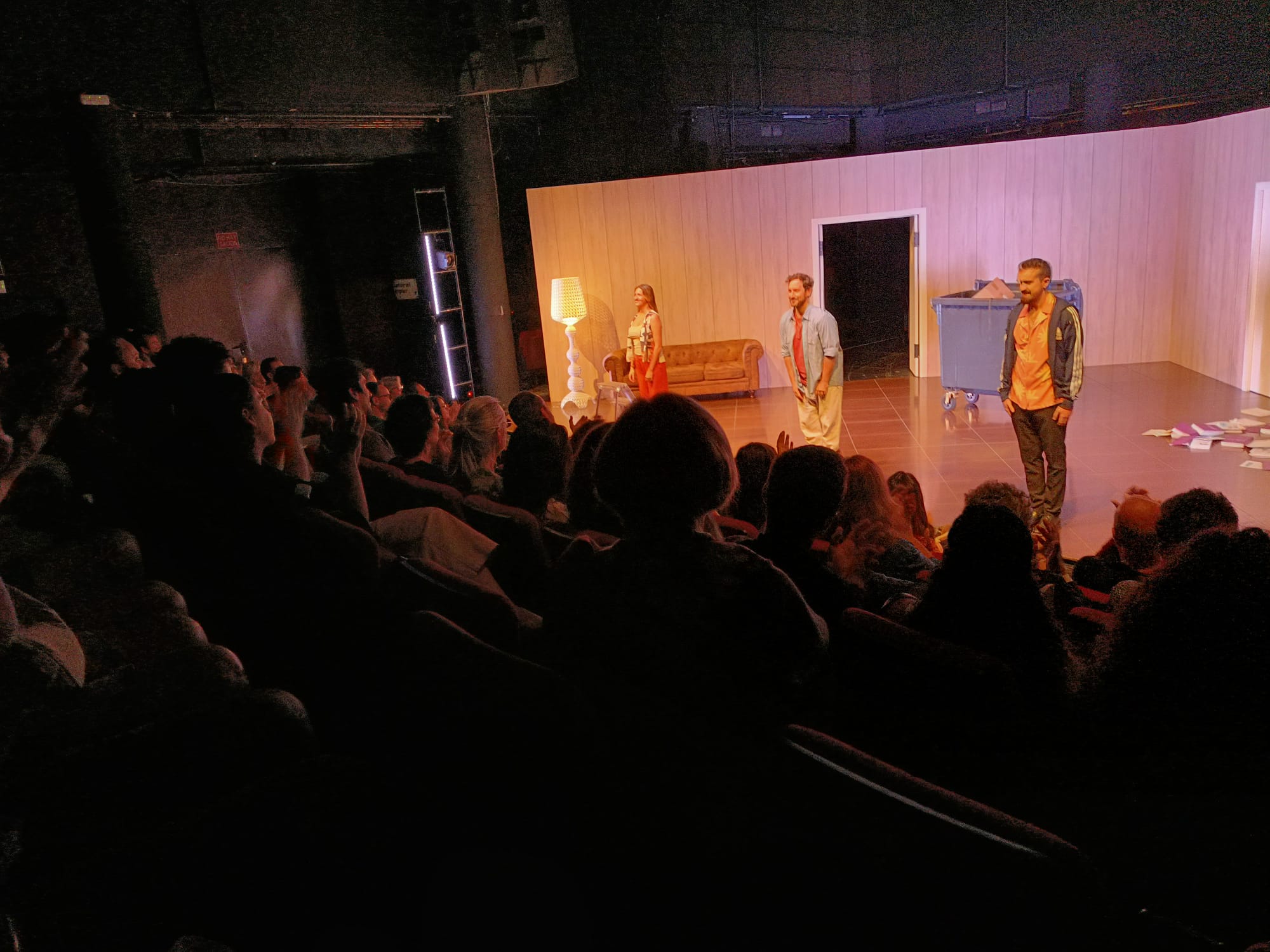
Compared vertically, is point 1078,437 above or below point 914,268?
below

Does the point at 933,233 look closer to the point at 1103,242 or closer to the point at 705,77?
the point at 1103,242

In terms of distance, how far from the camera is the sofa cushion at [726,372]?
10266 mm

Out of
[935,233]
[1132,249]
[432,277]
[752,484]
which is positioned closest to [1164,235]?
[1132,249]

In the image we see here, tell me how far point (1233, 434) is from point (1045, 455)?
2.53m

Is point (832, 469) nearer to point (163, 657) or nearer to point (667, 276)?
point (163, 657)

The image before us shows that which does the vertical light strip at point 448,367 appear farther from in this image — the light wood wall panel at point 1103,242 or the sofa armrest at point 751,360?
the light wood wall panel at point 1103,242

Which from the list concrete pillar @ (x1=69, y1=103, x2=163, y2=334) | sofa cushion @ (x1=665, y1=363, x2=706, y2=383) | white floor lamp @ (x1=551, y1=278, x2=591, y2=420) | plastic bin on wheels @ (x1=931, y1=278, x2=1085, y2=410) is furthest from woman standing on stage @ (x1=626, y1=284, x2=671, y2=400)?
concrete pillar @ (x1=69, y1=103, x2=163, y2=334)

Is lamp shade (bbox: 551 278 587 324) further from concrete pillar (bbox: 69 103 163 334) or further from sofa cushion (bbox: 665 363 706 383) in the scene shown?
concrete pillar (bbox: 69 103 163 334)

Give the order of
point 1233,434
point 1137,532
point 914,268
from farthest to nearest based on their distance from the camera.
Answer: point 914,268
point 1233,434
point 1137,532

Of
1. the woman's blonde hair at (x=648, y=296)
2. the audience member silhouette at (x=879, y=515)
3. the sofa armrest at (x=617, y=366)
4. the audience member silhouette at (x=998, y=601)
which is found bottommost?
the sofa armrest at (x=617, y=366)

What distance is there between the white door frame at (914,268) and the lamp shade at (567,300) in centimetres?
275

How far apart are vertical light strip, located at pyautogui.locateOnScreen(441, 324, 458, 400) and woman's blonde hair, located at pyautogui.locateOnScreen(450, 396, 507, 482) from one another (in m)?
5.61

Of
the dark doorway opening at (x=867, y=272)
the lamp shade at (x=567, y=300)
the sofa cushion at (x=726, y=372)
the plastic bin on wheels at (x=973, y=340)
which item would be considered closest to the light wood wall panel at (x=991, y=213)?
the plastic bin on wheels at (x=973, y=340)

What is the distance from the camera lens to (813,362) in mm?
6641
